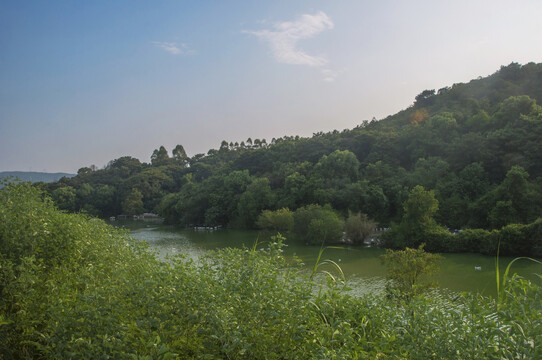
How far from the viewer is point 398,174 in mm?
35719

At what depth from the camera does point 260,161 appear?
51.6 meters

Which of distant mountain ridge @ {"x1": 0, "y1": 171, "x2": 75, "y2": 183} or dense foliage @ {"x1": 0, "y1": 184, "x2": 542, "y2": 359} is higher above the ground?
distant mountain ridge @ {"x1": 0, "y1": 171, "x2": 75, "y2": 183}

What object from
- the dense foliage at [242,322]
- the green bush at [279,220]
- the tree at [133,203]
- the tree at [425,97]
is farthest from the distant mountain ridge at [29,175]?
the tree at [425,97]

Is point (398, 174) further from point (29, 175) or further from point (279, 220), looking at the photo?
point (29, 175)

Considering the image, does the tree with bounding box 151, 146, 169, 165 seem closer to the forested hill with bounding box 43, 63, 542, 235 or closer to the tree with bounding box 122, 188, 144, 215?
the forested hill with bounding box 43, 63, 542, 235

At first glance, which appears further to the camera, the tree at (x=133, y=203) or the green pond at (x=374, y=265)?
the tree at (x=133, y=203)

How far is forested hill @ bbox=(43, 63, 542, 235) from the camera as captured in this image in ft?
95.5

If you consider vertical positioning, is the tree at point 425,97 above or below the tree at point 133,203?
above

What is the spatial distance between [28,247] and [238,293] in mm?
2960

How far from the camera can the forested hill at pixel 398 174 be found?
95.5 ft

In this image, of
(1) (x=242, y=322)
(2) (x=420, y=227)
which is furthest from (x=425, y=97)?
(1) (x=242, y=322)

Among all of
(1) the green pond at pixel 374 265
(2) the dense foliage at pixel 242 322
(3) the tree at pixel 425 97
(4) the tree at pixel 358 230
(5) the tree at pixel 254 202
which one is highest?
(3) the tree at pixel 425 97

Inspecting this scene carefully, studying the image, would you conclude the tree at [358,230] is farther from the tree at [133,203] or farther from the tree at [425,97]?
the tree at [425,97]

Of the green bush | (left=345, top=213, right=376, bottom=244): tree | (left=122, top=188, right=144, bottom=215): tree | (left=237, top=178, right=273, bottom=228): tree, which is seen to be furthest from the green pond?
(left=122, top=188, right=144, bottom=215): tree
